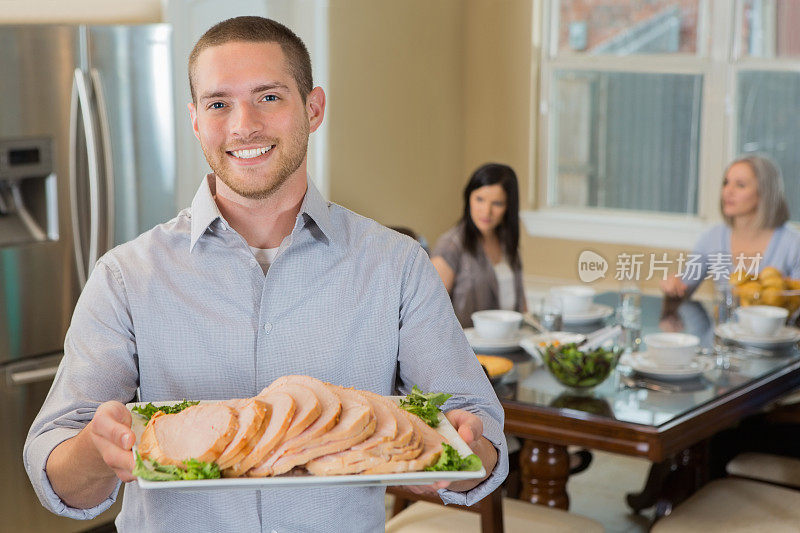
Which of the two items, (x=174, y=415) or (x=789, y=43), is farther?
(x=789, y=43)

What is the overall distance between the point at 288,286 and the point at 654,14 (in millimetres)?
3420

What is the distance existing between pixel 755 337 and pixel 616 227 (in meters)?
1.61

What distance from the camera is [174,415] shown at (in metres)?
1.24

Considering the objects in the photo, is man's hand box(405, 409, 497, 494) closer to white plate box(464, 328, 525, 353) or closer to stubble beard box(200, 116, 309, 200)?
stubble beard box(200, 116, 309, 200)

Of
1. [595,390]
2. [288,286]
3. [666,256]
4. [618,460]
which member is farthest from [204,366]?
[666,256]

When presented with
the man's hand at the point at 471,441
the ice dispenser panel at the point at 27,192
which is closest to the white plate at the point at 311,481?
the man's hand at the point at 471,441

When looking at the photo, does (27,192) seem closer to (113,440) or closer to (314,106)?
(314,106)

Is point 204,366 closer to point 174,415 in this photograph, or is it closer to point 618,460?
point 174,415

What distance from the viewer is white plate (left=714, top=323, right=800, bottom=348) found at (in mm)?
2979

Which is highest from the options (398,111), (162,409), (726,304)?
(398,111)

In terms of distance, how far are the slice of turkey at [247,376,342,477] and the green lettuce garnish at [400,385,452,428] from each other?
13 centimetres

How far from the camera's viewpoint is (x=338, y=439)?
1206 mm

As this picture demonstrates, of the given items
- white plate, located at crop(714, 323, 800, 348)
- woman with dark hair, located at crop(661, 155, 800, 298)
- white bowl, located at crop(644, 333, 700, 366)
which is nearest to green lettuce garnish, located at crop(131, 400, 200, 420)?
white bowl, located at crop(644, 333, 700, 366)

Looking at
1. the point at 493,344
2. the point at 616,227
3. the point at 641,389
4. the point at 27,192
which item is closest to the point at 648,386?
the point at 641,389
